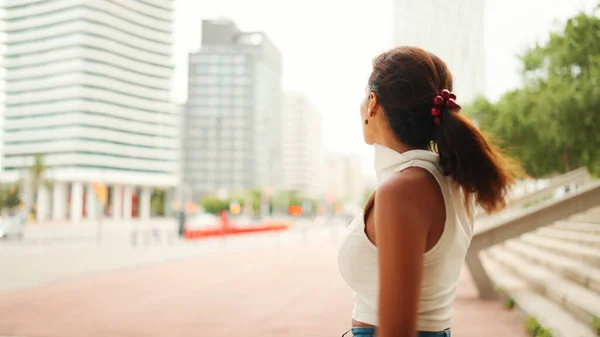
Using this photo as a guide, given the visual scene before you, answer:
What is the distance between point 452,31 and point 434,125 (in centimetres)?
3896

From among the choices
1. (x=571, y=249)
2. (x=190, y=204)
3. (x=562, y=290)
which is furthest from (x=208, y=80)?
(x=562, y=290)

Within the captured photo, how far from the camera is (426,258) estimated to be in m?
1.41

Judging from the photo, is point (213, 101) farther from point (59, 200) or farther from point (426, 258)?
point (426, 258)

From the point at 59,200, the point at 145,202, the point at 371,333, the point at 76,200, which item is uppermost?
the point at 371,333

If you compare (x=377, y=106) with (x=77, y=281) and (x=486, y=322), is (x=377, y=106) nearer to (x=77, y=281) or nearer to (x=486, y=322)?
(x=486, y=322)

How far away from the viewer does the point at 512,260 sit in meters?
10.8

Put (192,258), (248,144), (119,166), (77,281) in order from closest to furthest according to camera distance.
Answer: (77,281) < (192,258) < (119,166) < (248,144)

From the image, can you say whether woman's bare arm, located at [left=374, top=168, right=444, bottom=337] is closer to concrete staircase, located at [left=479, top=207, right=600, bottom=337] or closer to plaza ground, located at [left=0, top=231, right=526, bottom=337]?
concrete staircase, located at [left=479, top=207, right=600, bottom=337]

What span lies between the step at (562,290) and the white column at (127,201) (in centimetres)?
10740

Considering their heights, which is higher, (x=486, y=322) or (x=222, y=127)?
(x=222, y=127)

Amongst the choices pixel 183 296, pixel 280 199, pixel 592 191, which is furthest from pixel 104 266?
pixel 280 199

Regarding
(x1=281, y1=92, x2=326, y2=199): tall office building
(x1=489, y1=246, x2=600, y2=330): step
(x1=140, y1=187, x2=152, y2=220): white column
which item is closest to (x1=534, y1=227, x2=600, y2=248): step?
(x1=489, y1=246, x2=600, y2=330): step

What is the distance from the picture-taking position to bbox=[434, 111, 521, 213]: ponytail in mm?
1461

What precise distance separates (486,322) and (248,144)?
484 ft
